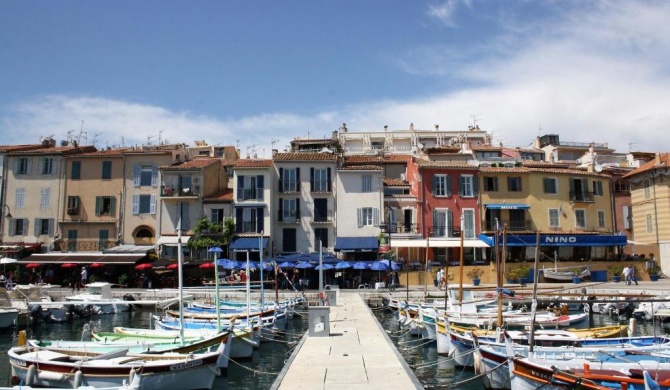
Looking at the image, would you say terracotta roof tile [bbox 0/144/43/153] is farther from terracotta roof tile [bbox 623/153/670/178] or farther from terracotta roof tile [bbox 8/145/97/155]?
terracotta roof tile [bbox 623/153/670/178]

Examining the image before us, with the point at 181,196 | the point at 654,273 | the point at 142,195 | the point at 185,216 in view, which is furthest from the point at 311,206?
the point at 654,273

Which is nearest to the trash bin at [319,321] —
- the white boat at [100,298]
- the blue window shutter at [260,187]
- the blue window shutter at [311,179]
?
the white boat at [100,298]

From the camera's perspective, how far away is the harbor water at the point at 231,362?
20672 mm

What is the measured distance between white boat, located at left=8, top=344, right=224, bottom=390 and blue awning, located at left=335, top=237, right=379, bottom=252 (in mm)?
30481

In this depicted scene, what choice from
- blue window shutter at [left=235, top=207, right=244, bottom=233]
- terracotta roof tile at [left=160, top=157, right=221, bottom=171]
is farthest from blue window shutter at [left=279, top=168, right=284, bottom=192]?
terracotta roof tile at [left=160, top=157, right=221, bottom=171]

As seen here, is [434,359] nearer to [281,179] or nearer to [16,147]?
[281,179]

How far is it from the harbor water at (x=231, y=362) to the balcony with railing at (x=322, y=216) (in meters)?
16.1

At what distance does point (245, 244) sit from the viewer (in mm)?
49250

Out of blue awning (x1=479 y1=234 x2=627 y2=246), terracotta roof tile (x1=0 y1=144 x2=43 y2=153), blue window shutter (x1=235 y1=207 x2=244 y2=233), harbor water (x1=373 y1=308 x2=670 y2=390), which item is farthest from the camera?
terracotta roof tile (x1=0 y1=144 x2=43 y2=153)

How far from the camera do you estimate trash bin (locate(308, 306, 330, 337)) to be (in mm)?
22500

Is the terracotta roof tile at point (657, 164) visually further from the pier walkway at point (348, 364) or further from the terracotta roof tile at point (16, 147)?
the terracotta roof tile at point (16, 147)

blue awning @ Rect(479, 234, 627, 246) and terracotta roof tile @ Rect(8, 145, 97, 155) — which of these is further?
terracotta roof tile @ Rect(8, 145, 97, 155)

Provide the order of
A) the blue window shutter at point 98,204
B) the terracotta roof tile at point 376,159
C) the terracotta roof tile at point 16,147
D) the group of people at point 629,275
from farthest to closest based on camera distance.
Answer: the terracotta roof tile at point 376,159 < the terracotta roof tile at point 16,147 < the blue window shutter at point 98,204 < the group of people at point 629,275

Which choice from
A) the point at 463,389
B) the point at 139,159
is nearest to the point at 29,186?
the point at 139,159
